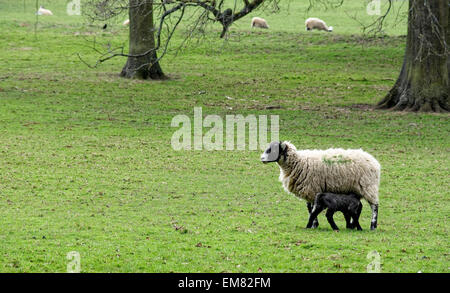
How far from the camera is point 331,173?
1205 cm

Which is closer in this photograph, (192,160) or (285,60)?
(192,160)

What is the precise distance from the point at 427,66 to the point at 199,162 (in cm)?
1034

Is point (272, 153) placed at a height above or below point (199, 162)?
above

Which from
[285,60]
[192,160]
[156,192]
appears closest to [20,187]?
[156,192]

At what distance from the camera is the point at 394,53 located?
3662 centimetres

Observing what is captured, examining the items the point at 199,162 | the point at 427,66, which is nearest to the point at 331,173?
the point at 199,162

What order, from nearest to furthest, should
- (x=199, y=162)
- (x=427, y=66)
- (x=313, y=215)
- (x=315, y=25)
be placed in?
(x=313, y=215)
(x=199, y=162)
(x=427, y=66)
(x=315, y=25)

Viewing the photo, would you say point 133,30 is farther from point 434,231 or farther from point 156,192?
point 434,231

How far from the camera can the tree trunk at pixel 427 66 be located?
23969 millimetres

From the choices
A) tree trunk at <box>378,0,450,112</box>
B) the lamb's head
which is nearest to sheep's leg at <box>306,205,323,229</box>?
the lamb's head

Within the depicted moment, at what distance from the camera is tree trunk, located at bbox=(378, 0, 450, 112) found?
78.6 feet

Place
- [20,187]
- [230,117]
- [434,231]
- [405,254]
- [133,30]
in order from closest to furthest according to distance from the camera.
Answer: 1. [405,254]
2. [434,231]
3. [20,187]
4. [230,117]
5. [133,30]

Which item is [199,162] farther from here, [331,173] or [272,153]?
[331,173]

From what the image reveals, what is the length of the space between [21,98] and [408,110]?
1424cm
